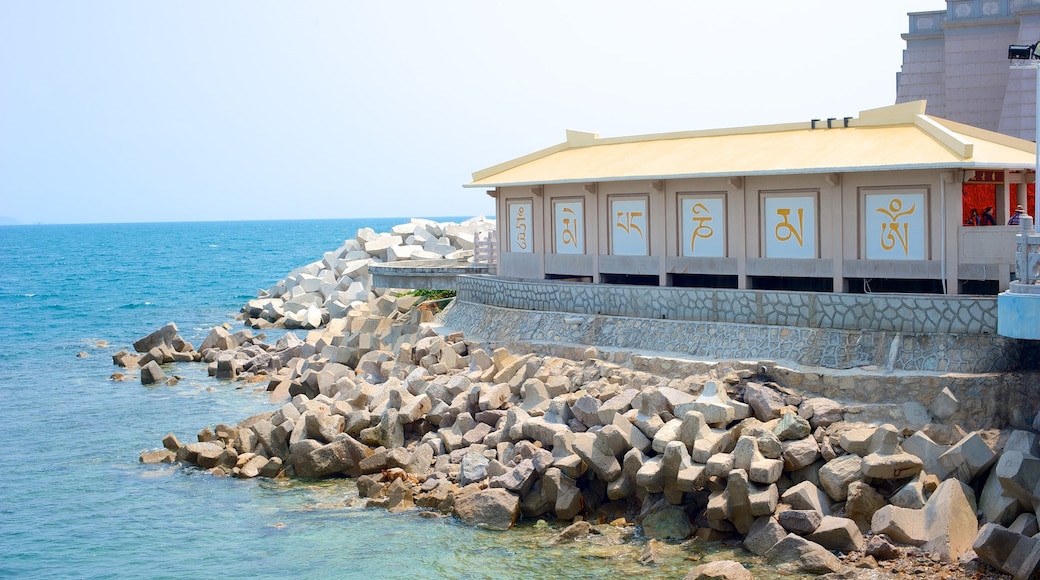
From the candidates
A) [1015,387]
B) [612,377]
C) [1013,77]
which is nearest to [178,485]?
[612,377]

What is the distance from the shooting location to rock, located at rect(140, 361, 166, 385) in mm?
27547

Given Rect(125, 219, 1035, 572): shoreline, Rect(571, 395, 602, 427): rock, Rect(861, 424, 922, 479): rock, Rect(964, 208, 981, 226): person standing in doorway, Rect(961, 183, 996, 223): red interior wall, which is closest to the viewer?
Rect(861, 424, 922, 479): rock

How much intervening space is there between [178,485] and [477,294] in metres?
8.00

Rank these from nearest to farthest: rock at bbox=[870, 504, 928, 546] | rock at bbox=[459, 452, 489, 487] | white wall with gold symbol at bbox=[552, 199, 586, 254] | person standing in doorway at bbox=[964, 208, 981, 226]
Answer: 1. rock at bbox=[870, 504, 928, 546]
2. rock at bbox=[459, 452, 489, 487]
3. person standing in doorway at bbox=[964, 208, 981, 226]
4. white wall with gold symbol at bbox=[552, 199, 586, 254]

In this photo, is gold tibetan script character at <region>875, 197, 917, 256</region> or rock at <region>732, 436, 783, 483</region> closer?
rock at <region>732, 436, 783, 483</region>

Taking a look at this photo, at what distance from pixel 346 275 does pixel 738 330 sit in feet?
75.8

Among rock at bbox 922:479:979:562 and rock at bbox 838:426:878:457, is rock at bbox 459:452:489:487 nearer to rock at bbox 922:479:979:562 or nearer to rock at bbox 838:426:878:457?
rock at bbox 838:426:878:457

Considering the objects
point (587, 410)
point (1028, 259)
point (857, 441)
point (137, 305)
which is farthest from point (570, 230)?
point (137, 305)

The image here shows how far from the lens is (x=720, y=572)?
40.7 feet

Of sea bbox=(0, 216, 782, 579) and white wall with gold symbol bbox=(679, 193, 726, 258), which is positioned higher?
white wall with gold symbol bbox=(679, 193, 726, 258)

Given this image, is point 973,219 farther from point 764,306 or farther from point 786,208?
point 764,306

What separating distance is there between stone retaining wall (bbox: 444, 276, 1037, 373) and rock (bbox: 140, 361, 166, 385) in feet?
28.9

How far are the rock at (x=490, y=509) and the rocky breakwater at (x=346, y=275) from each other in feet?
62.6

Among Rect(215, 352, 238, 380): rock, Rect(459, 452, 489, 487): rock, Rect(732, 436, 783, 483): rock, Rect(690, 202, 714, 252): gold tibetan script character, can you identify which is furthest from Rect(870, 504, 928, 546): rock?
Rect(215, 352, 238, 380): rock
